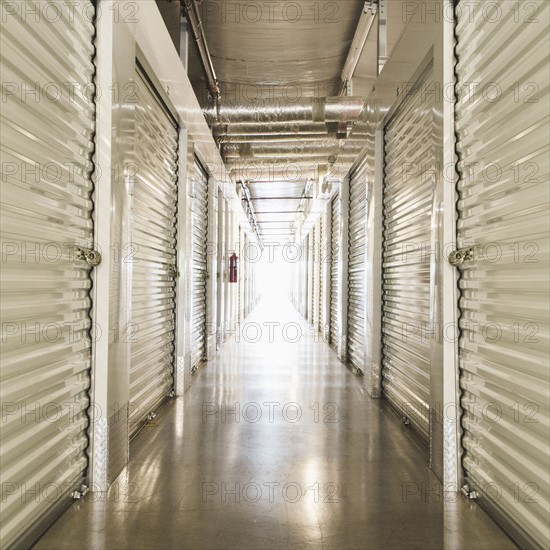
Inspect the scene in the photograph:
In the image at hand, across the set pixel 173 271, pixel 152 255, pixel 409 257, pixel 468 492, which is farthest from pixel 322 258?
pixel 468 492

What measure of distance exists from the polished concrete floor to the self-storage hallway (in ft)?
0.05

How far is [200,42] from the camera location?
510 cm

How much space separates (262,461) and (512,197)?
2.18 meters

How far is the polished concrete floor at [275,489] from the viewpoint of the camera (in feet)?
6.70

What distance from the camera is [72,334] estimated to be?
91.6 inches

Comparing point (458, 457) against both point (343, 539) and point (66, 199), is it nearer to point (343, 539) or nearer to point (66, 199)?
point (343, 539)

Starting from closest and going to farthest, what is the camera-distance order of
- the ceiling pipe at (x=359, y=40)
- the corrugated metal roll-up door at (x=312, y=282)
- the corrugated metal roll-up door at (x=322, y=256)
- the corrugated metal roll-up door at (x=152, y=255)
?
the corrugated metal roll-up door at (x=152, y=255) → the ceiling pipe at (x=359, y=40) → the corrugated metal roll-up door at (x=322, y=256) → the corrugated metal roll-up door at (x=312, y=282)

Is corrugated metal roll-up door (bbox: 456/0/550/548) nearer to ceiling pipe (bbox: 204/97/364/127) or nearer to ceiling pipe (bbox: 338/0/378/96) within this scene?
ceiling pipe (bbox: 338/0/378/96)

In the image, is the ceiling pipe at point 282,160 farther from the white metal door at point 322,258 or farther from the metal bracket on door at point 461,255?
the metal bracket on door at point 461,255

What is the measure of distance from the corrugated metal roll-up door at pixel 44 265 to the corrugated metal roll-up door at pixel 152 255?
830mm

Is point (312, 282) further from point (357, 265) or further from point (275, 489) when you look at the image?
point (275, 489)

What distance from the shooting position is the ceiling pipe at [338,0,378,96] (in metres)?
4.60

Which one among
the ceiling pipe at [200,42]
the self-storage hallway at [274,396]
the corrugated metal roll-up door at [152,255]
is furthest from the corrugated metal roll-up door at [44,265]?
the ceiling pipe at [200,42]

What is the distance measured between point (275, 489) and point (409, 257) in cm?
211
